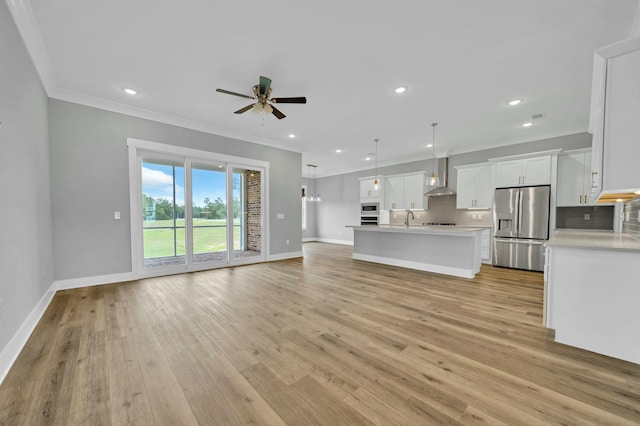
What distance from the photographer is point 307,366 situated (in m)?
1.79

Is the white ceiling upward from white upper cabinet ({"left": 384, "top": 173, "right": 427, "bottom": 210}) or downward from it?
upward

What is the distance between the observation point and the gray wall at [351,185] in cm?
557

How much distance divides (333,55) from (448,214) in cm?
565

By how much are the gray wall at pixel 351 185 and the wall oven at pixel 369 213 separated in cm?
54

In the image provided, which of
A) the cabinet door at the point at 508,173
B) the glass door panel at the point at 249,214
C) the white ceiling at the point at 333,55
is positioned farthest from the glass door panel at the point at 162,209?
the cabinet door at the point at 508,173

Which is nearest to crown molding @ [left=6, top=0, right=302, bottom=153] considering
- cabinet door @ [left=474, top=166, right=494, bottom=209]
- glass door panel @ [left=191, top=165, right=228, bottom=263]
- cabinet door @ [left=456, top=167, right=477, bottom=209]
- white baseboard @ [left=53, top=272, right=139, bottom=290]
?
glass door panel @ [left=191, top=165, right=228, bottom=263]

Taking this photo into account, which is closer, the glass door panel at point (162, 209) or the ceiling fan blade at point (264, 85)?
the ceiling fan blade at point (264, 85)

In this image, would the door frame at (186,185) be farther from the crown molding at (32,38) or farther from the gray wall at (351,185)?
the gray wall at (351,185)

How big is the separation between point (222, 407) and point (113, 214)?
4.00m

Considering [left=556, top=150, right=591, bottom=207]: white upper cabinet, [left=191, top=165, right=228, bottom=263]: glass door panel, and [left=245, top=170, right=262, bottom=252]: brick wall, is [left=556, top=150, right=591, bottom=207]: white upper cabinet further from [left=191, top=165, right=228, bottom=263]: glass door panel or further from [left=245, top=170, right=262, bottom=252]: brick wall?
[left=191, top=165, right=228, bottom=263]: glass door panel

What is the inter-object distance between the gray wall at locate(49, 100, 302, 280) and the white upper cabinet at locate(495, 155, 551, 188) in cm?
706

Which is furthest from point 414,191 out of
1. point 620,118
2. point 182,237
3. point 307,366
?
point 307,366

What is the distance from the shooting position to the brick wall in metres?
5.86

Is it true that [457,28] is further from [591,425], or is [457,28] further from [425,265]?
[425,265]
